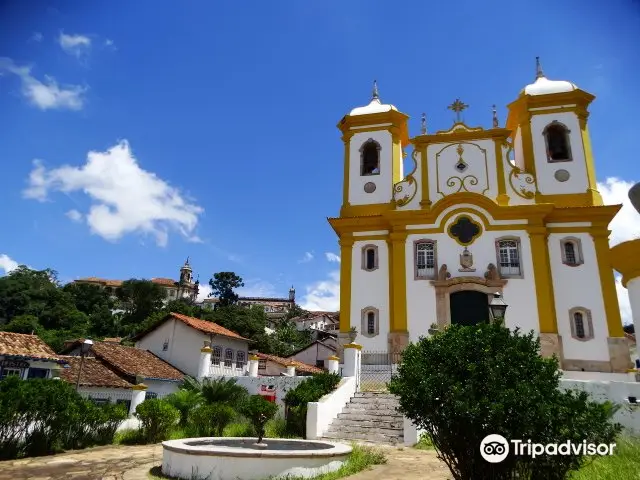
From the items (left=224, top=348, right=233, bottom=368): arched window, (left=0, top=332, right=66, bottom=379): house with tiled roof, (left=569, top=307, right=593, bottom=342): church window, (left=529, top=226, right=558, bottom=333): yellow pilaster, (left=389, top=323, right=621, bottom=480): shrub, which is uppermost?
(left=529, top=226, right=558, bottom=333): yellow pilaster

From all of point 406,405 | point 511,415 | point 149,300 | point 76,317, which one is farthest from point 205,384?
point 149,300

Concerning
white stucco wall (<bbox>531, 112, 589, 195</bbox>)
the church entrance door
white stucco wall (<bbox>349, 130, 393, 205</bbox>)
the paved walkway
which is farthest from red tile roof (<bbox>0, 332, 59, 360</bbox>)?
white stucco wall (<bbox>531, 112, 589, 195</bbox>)

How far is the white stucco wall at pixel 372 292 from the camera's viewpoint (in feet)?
67.2

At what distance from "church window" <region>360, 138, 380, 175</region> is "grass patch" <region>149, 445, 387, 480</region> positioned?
53.7ft

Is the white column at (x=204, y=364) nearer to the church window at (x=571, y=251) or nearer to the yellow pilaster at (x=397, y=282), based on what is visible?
the yellow pilaster at (x=397, y=282)

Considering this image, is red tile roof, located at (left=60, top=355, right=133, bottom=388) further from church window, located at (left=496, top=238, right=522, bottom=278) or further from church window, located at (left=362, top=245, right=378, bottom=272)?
church window, located at (left=496, top=238, right=522, bottom=278)

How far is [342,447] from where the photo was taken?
352 inches

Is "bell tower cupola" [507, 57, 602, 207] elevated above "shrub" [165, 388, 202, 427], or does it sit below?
above

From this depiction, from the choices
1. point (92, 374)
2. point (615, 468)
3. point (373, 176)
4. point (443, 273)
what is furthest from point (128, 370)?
point (615, 468)

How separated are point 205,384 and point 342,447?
8.58 metres

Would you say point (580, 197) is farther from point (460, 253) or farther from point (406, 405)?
point (406, 405)

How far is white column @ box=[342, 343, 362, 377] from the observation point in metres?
15.9

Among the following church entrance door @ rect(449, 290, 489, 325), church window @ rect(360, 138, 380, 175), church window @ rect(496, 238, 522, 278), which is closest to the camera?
church entrance door @ rect(449, 290, 489, 325)

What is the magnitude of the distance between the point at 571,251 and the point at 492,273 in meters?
3.62
